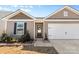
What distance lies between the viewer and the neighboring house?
9.41 metres

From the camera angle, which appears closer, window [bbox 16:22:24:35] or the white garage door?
the white garage door

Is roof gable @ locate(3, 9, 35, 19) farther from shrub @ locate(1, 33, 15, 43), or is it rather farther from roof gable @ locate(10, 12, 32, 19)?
shrub @ locate(1, 33, 15, 43)

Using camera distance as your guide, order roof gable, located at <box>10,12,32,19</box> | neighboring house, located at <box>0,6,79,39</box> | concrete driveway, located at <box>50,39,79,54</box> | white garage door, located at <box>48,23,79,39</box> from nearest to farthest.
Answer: concrete driveway, located at <box>50,39,79,54</box> → white garage door, located at <box>48,23,79,39</box> → neighboring house, located at <box>0,6,79,39</box> → roof gable, located at <box>10,12,32,19</box>

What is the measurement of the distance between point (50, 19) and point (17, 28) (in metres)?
2.86

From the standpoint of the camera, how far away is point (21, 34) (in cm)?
987

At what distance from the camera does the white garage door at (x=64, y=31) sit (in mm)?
9286

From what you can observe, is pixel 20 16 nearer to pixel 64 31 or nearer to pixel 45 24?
pixel 45 24

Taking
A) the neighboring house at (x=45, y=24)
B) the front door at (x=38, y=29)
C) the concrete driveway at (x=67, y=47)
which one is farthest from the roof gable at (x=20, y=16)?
the concrete driveway at (x=67, y=47)

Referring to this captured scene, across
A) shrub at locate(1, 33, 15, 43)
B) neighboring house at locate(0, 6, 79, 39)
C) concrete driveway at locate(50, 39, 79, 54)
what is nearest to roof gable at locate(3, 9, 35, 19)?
neighboring house at locate(0, 6, 79, 39)

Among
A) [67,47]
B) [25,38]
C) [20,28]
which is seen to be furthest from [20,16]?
[67,47]

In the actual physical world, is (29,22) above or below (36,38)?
above
